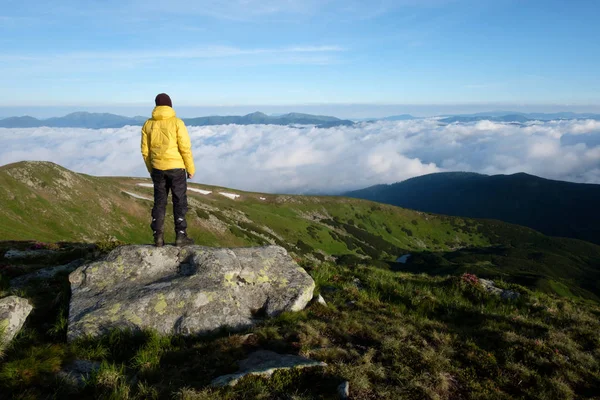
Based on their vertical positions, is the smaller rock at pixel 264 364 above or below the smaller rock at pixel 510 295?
above

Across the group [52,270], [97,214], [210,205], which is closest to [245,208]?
[210,205]

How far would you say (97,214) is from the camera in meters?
91.0

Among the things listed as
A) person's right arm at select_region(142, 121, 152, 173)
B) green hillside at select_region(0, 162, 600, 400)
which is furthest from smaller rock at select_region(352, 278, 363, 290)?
person's right arm at select_region(142, 121, 152, 173)

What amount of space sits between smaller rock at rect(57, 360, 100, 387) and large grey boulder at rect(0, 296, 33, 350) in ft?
5.92

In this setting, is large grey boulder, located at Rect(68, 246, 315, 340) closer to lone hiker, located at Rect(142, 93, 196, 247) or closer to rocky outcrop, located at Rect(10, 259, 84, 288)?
lone hiker, located at Rect(142, 93, 196, 247)

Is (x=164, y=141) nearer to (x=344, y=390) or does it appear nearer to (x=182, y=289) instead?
(x=182, y=289)

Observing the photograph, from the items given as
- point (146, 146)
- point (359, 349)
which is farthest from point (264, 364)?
point (146, 146)

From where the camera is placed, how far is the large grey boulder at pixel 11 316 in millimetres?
8312

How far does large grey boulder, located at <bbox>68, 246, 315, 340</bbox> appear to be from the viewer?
31.5ft

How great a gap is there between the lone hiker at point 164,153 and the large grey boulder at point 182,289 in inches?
70.0

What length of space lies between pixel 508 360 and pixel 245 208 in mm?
164238

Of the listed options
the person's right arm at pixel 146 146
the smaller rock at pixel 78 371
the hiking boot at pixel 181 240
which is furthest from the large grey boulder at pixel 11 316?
the person's right arm at pixel 146 146

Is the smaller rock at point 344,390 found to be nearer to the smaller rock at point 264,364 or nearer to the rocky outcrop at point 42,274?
the smaller rock at point 264,364

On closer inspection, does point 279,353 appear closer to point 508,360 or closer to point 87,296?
point 508,360
